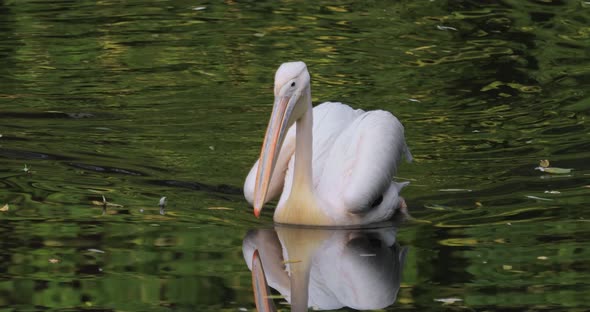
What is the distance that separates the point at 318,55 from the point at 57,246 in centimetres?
552

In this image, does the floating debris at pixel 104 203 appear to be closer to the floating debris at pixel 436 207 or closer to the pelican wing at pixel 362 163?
the pelican wing at pixel 362 163

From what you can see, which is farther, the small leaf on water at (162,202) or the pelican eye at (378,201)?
the small leaf on water at (162,202)

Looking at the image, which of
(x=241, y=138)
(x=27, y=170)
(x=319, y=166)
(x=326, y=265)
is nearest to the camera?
(x=326, y=265)

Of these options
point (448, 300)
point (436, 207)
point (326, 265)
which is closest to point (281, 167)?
point (436, 207)

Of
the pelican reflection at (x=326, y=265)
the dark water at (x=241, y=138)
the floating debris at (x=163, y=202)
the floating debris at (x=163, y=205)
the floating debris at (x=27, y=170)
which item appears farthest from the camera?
the floating debris at (x=27, y=170)

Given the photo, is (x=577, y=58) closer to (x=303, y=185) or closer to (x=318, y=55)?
(x=318, y=55)

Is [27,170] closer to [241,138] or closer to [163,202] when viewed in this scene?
[163,202]

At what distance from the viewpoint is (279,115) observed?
7.16 m

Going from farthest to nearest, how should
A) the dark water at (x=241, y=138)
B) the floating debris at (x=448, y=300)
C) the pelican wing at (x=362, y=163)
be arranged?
1. the pelican wing at (x=362, y=163)
2. the dark water at (x=241, y=138)
3. the floating debris at (x=448, y=300)

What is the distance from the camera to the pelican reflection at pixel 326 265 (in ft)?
20.5

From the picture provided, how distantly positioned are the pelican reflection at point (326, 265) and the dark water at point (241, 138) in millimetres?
82

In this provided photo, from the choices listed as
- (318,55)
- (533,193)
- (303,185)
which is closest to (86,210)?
(303,185)

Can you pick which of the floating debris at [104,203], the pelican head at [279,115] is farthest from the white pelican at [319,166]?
the floating debris at [104,203]

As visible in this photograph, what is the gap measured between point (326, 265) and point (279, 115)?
0.88 m
